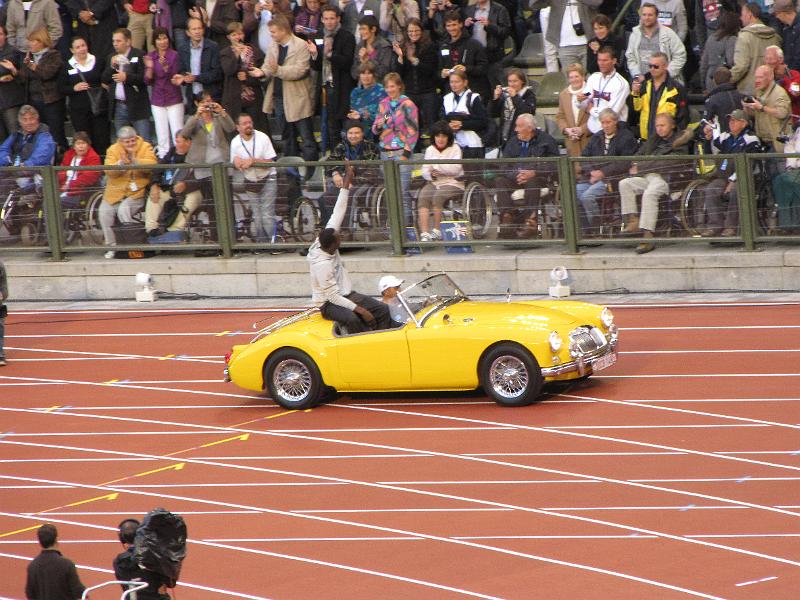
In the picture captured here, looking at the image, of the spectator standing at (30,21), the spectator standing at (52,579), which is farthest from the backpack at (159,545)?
the spectator standing at (30,21)

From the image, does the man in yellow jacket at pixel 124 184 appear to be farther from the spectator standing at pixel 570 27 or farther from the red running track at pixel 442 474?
the spectator standing at pixel 570 27

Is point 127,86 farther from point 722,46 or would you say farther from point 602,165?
point 722,46

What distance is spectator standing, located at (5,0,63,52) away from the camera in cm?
2480

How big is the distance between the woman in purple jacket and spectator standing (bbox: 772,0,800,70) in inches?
324

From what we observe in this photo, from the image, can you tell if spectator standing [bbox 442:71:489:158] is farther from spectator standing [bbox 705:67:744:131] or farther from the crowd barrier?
spectator standing [bbox 705:67:744:131]

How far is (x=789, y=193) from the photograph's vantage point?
19156 mm

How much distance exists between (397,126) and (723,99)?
420cm

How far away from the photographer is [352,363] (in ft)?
52.6

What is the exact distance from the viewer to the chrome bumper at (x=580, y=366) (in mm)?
15219

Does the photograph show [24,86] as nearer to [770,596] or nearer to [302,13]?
[302,13]

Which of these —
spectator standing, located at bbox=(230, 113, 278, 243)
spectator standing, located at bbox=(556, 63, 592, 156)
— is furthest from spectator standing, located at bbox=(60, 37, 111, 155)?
spectator standing, located at bbox=(556, 63, 592, 156)

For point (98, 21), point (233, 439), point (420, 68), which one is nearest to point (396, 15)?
point (420, 68)

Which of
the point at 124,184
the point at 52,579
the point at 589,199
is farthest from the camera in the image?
the point at 124,184

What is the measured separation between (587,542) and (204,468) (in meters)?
4.20
